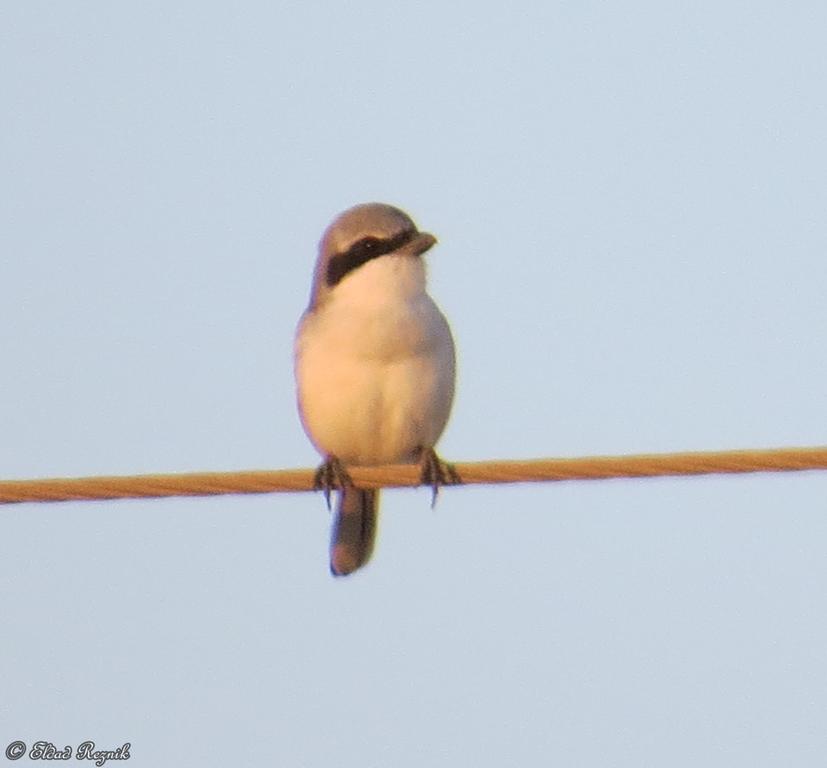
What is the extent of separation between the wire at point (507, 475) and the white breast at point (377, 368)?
2.12 meters

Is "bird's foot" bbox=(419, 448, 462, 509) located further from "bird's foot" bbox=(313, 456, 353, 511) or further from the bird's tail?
the bird's tail

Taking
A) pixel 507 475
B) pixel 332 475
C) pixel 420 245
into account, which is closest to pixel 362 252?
pixel 420 245

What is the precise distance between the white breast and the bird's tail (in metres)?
0.47

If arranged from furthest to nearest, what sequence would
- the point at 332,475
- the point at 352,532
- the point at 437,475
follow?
1. the point at 352,532
2. the point at 332,475
3. the point at 437,475

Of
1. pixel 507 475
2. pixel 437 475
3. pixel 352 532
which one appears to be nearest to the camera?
pixel 507 475

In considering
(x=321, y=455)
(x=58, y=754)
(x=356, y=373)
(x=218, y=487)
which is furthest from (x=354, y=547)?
(x=218, y=487)

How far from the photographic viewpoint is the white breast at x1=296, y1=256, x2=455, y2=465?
9.40 meters

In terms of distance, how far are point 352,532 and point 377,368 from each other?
1217 millimetres

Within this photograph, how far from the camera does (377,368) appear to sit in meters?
9.39

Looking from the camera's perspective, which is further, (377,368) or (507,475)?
(377,368)

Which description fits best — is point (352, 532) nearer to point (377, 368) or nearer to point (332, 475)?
point (332, 475)

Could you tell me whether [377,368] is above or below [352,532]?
above

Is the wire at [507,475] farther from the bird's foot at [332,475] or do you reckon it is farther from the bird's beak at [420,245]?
the bird's beak at [420,245]

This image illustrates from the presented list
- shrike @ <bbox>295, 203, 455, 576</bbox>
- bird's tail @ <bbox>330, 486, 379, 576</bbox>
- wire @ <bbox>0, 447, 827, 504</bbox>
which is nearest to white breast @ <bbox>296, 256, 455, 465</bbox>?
shrike @ <bbox>295, 203, 455, 576</bbox>
